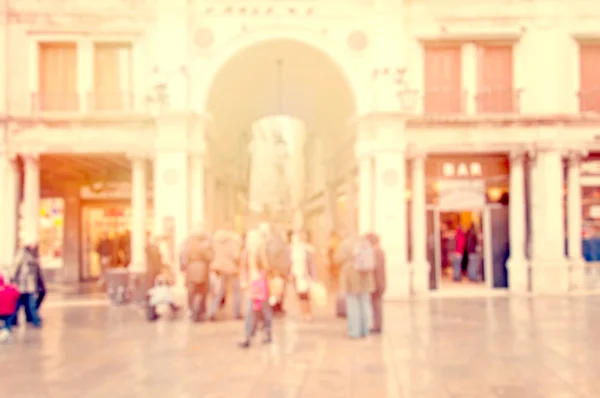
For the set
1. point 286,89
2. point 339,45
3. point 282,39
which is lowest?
point 339,45

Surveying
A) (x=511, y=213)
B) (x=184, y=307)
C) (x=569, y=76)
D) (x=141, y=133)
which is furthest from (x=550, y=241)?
(x=141, y=133)

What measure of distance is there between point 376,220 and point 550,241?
14.9 ft

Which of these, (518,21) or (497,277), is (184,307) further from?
(518,21)

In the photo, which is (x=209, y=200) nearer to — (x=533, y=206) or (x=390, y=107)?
(x=390, y=107)

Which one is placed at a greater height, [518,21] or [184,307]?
[518,21]

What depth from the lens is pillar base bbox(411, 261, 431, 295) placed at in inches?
700

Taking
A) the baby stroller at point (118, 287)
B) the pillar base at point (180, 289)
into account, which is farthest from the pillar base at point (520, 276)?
the baby stroller at point (118, 287)

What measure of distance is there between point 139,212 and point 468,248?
30.3 feet

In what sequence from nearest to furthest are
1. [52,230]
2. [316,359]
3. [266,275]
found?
[316,359], [266,275], [52,230]

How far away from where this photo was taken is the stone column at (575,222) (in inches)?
711

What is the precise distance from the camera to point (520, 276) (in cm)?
1816

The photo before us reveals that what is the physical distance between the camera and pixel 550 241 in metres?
18.0

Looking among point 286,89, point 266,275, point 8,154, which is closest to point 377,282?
point 266,275

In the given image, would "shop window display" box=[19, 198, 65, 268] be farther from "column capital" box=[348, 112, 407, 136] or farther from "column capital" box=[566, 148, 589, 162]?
"column capital" box=[566, 148, 589, 162]
